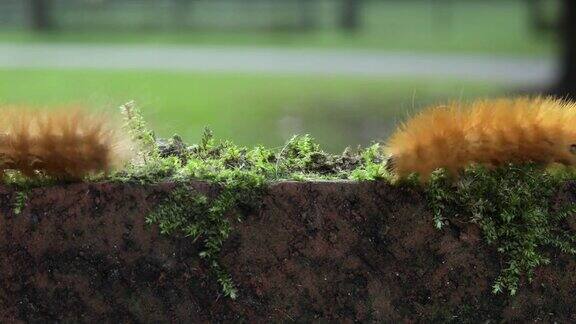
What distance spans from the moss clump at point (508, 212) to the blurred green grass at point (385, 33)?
16.8 meters

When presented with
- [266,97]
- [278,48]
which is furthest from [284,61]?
[266,97]

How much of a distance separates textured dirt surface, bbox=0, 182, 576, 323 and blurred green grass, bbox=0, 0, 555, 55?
16.9 metres

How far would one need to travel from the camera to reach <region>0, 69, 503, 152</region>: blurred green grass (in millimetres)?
10211

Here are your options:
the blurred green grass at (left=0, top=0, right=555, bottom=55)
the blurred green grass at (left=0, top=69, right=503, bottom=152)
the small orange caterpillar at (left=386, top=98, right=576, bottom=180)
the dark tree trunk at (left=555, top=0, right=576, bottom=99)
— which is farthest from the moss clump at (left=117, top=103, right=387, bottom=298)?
the blurred green grass at (left=0, top=0, right=555, bottom=55)

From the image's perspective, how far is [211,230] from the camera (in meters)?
2.74

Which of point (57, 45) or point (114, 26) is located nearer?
point (57, 45)

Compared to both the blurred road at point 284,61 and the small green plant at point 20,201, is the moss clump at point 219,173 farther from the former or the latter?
the blurred road at point 284,61

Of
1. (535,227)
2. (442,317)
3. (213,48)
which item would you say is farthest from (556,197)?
(213,48)

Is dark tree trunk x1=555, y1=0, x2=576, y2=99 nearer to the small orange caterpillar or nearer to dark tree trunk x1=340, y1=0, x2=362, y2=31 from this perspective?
the small orange caterpillar

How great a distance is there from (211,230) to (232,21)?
2187 cm

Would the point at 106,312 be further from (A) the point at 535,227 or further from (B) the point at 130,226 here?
(A) the point at 535,227

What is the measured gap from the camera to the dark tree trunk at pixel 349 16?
2412 cm

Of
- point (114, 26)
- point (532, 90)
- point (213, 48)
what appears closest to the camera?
point (532, 90)

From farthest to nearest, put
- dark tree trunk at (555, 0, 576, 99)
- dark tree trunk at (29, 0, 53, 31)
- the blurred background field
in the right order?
dark tree trunk at (29, 0, 53, 31) < dark tree trunk at (555, 0, 576, 99) < the blurred background field
